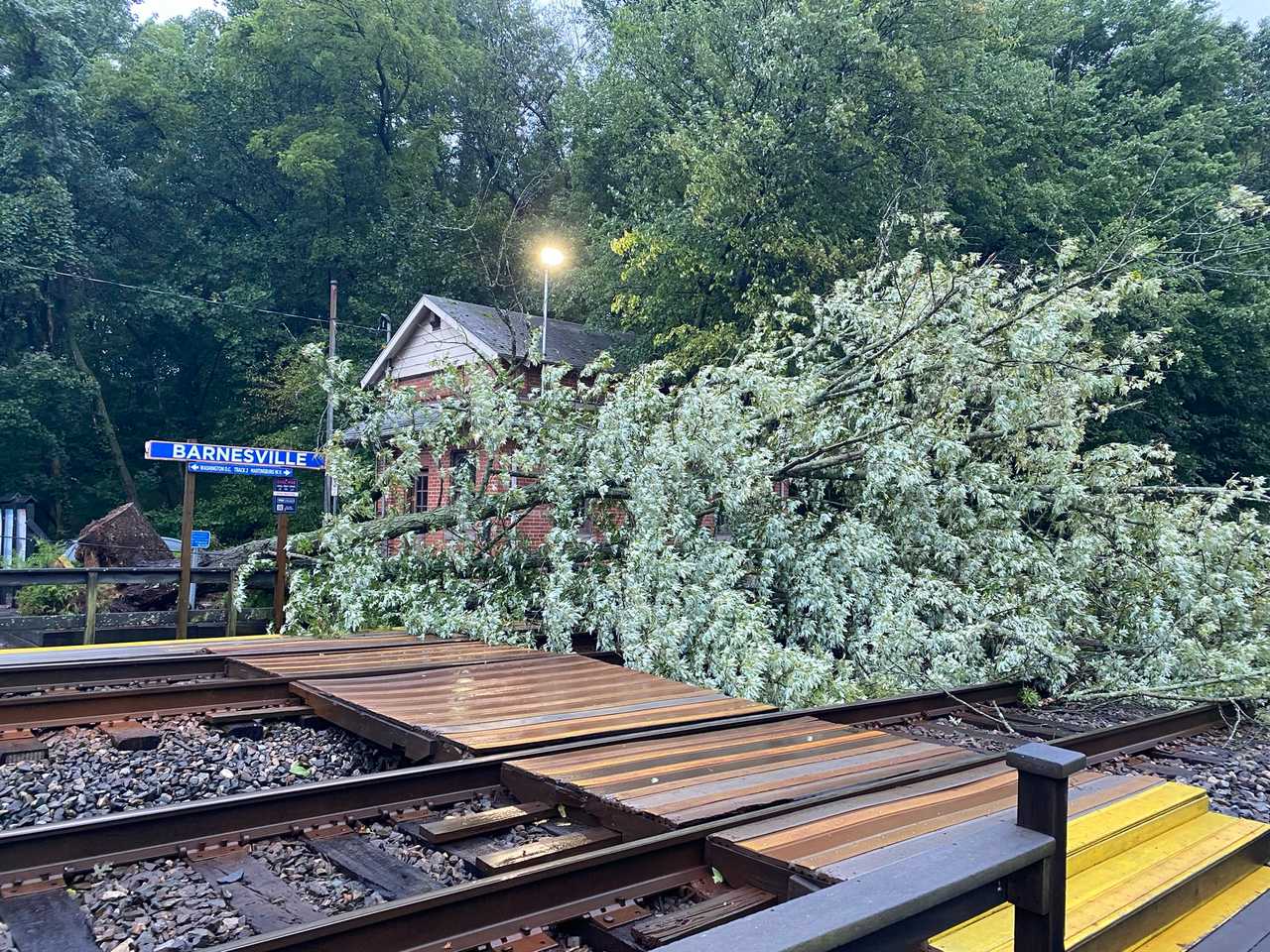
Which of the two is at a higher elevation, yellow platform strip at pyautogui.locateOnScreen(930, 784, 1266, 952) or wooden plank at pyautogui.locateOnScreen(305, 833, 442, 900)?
yellow platform strip at pyautogui.locateOnScreen(930, 784, 1266, 952)

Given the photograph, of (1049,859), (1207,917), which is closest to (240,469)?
Answer: (1207,917)

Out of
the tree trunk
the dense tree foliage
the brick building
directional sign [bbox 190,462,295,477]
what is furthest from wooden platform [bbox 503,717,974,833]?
the tree trunk

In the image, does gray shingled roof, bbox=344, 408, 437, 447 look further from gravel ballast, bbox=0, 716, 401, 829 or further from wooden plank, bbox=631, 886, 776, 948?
wooden plank, bbox=631, 886, 776, 948

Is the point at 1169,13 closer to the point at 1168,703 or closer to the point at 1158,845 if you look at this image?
the point at 1168,703

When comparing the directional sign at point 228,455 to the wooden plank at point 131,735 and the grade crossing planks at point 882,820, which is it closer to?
the wooden plank at point 131,735

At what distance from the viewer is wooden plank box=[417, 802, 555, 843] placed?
12.2 feet

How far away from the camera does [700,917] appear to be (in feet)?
9.59

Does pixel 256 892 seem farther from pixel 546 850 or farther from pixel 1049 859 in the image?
pixel 1049 859

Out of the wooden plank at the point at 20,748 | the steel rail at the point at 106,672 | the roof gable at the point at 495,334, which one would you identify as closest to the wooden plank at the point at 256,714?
the wooden plank at the point at 20,748

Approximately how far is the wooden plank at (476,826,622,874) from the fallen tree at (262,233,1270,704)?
325cm

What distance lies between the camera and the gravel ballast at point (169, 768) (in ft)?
14.3

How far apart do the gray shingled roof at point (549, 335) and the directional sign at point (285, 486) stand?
25.1 feet

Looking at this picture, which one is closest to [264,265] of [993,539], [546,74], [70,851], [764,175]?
[546,74]

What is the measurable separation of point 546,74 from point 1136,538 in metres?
33.5
